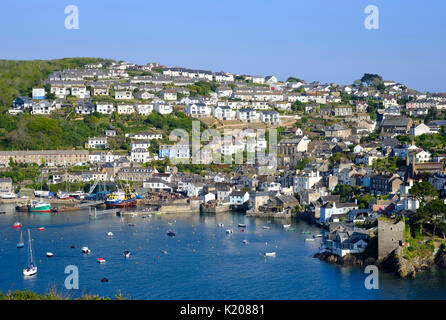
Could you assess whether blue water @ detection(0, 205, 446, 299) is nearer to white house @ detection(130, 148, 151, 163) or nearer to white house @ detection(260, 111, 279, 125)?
white house @ detection(130, 148, 151, 163)

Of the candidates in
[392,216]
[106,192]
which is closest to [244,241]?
[392,216]

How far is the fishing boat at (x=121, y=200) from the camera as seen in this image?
20375 mm

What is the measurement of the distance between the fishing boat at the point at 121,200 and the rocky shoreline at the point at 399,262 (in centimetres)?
953

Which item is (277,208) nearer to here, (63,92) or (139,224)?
(139,224)

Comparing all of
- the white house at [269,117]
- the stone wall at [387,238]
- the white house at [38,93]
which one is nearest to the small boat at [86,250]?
the stone wall at [387,238]

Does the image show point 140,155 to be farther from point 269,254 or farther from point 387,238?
point 387,238

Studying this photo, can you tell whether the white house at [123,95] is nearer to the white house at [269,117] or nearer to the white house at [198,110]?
the white house at [198,110]

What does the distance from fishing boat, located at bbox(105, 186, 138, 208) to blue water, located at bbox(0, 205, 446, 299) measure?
2.93 metres

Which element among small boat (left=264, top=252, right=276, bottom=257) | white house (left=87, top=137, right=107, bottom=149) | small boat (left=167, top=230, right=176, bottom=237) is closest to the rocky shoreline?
small boat (left=264, top=252, right=276, bottom=257)

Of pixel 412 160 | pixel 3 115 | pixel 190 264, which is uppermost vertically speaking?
pixel 3 115

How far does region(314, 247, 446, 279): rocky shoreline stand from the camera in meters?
11.2

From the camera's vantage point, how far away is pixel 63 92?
104 ft

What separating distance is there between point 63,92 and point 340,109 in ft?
47.2

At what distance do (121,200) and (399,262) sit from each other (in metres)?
11.4
